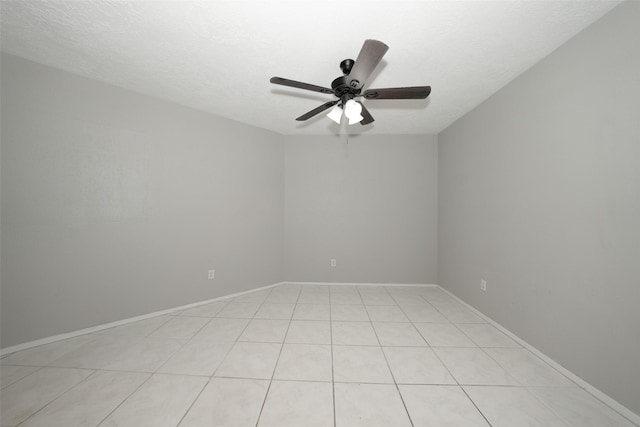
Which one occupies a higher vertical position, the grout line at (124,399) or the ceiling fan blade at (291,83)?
the ceiling fan blade at (291,83)

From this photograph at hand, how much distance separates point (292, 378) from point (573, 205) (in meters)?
2.54

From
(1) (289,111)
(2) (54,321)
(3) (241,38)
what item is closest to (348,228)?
(1) (289,111)

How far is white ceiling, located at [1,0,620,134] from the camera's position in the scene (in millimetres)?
1450

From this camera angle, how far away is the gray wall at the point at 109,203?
1943 mm

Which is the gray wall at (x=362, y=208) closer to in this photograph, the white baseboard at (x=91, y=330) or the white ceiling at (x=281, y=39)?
the white ceiling at (x=281, y=39)

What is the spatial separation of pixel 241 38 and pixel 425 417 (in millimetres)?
2988

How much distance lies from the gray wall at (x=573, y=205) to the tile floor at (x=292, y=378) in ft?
1.15

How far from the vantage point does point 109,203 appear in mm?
2342

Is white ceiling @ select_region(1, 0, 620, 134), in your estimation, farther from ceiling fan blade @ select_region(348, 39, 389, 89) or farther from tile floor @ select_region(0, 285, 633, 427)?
tile floor @ select_region(0, 285, 633, 427)

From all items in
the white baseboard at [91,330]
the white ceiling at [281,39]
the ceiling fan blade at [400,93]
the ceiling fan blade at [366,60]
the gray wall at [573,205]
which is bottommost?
the white baseboard at [91,330]

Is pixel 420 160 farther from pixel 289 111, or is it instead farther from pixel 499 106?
pixel 289 111

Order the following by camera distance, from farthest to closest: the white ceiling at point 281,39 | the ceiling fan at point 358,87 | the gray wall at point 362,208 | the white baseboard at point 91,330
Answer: the gray wall at point 362,208 → the white baseboard at point 91,330 → the white ceiling at point 281,39 → the ceiling fan at point 358,87

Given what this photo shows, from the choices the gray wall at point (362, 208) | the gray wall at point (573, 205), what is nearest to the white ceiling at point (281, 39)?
the gray wall at point (573, 205)

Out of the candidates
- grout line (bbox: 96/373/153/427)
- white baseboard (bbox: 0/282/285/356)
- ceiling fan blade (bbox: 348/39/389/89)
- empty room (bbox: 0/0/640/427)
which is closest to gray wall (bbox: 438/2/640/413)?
empty room (bbox: 0/0/640/427)
